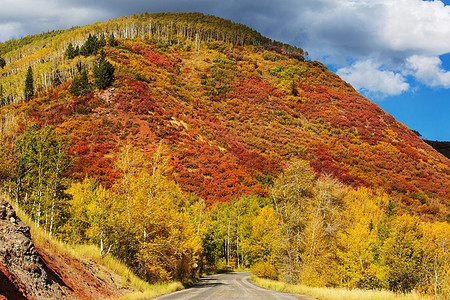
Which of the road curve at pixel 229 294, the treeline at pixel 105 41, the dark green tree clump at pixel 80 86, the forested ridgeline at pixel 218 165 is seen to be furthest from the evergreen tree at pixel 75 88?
the road curve at pixel 229 294

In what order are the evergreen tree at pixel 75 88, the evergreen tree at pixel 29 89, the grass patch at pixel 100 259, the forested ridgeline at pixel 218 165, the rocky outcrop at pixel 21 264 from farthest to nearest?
the evergreen tree at pixel 29 89
the evergreen tree at pixel 75 88
the forested ridgeline at pixel 218 165
the grass patch at pixel 100 259
the rocky outcrop at pixel 21 264

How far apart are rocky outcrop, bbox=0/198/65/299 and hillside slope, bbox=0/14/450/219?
2069cm

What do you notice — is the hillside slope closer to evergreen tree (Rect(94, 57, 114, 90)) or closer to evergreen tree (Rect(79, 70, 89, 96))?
evergreen tree (Rect(79, 70, 89, 96))

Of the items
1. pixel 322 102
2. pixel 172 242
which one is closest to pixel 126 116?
pixel 172 242

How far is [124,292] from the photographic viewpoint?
1316 cm

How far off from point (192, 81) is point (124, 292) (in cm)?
11036

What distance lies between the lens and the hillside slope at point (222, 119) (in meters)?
60.7

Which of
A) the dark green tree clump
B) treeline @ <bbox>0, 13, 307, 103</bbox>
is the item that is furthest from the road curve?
treeline @ <bbox>0, 13, 307, 103</bbox>

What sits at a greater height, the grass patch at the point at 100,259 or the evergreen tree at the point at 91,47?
the evergreen tree at the point at 91,47

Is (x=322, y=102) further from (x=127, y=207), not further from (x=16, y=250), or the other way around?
(x=16, y=250)

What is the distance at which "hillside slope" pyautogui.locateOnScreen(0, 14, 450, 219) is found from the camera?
199ft

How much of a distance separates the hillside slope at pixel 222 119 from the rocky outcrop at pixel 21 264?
20690 millimetres

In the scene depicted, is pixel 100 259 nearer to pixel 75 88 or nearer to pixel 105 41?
pixel 75 88

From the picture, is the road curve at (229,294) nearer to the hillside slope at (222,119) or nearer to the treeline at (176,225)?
the treeline at (176,225)
